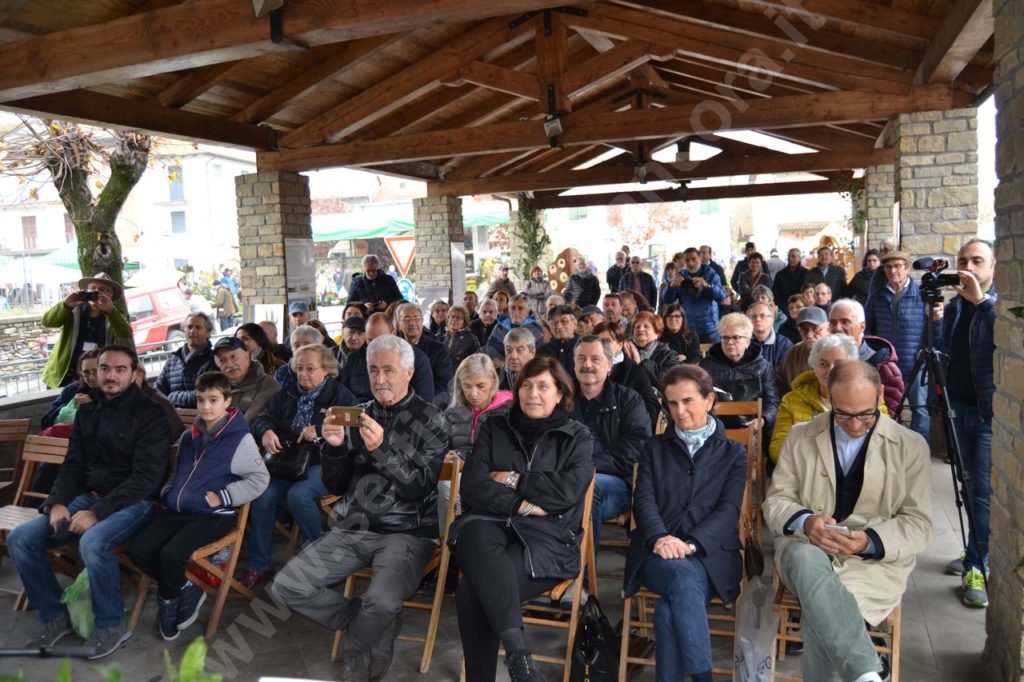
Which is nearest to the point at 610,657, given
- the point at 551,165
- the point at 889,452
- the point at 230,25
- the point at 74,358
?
the point at 889,452

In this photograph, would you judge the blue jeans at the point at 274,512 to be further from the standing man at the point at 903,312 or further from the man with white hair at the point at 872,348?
the standing man at the point at 903,312

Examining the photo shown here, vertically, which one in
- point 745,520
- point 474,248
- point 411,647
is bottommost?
point 411,647

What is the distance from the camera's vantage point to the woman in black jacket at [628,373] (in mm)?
4414

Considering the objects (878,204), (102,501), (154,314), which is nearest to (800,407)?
(102,501)

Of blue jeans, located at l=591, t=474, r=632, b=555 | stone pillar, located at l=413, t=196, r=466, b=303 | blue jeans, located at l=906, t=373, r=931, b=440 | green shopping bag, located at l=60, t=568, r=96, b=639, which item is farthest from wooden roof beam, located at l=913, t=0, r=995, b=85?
stone pillar, located at l=413, t=196, r=466, b=303

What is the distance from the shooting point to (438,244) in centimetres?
1281

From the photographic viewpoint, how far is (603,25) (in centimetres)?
800

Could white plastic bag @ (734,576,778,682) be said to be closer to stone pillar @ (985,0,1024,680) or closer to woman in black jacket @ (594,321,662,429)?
stone pillar @ (985,0,1024,680)

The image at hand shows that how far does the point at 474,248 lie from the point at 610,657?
95.8 feet

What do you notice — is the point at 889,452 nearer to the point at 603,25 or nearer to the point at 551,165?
the point at 603,25

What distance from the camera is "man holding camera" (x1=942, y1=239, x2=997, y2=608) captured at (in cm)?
353

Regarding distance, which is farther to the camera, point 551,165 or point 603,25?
point 551,165

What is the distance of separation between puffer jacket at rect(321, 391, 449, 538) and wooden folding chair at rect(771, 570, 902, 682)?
1.40 metres

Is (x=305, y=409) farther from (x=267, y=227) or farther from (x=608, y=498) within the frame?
(x=267, y=227)
